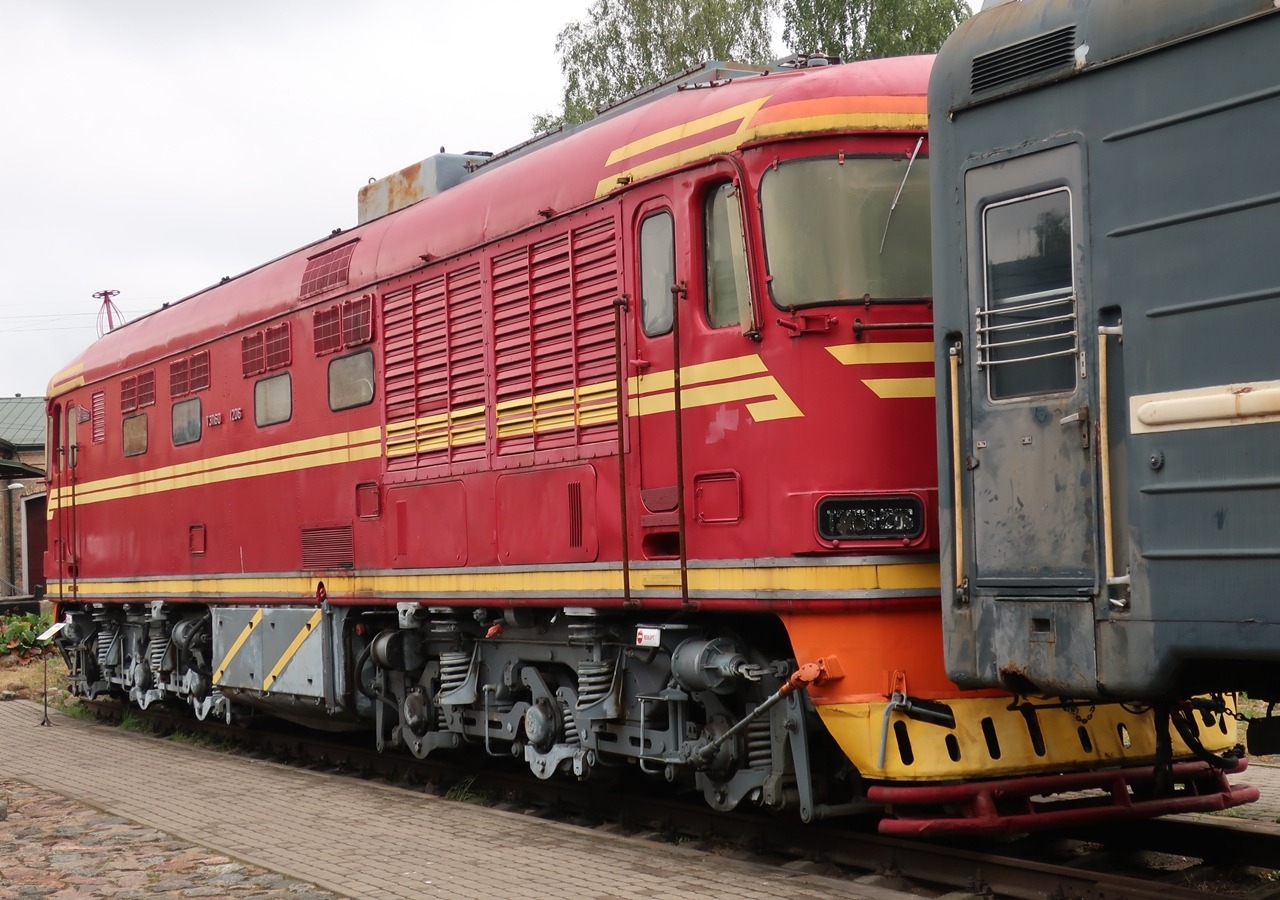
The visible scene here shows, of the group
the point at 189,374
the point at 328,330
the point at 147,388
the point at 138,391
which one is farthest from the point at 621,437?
the point at 138,391

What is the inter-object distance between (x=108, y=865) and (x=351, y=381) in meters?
4.28

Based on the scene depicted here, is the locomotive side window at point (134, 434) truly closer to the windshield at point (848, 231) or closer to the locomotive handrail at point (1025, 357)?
the windshield at point (848, 231)

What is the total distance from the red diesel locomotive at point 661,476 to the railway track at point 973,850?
0.81ft

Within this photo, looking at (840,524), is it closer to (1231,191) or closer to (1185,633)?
(1185,633)

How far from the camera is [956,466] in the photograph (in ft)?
22.2

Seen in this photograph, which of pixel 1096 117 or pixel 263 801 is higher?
pixel 1096 117

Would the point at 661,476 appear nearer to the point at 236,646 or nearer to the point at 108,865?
the point at 108,865

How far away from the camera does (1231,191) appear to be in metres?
5.59

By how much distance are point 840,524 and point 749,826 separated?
2182 millimetres

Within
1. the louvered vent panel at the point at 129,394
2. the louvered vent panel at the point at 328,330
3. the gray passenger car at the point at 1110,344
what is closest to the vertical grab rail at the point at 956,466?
the gray passenger car at the point at 1110,344

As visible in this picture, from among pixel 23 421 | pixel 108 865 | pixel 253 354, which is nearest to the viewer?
pixel 108 865

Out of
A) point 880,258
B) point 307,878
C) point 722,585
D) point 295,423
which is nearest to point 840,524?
point 722,585

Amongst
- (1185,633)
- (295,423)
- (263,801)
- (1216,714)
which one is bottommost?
(263,801)

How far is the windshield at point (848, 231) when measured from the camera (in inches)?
299
